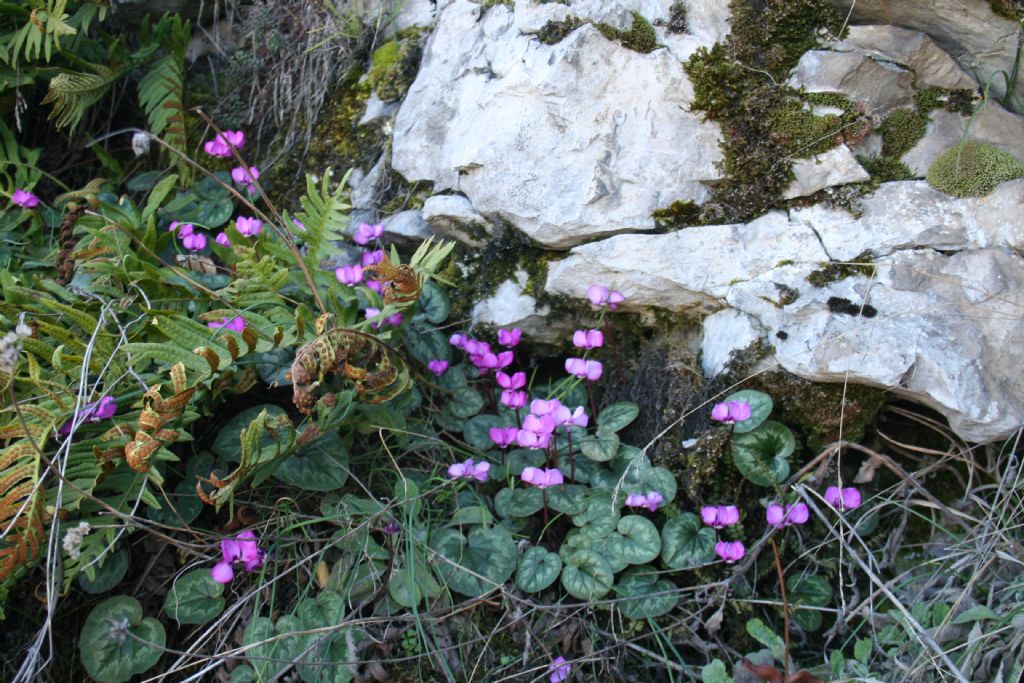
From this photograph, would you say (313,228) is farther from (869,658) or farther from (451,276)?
(869,658)

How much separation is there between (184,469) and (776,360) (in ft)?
5.67

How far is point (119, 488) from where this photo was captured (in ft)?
7.30

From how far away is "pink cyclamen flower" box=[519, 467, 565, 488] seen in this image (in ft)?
7.45

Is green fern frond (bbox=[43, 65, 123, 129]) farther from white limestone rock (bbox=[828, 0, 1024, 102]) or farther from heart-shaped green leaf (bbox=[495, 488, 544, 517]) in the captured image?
white limestone rock (bbox=[828, 0, 1024, 102])

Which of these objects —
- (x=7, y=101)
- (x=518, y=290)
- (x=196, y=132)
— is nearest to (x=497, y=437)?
(x=518, y=290)

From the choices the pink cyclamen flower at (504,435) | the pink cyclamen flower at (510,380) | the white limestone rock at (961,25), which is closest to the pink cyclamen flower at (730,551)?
the pink cyclamen flower at (504,435)

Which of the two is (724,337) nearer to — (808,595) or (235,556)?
(808,595)

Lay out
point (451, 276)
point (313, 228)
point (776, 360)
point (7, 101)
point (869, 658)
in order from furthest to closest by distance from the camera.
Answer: point (7, 101), point (451, 276), point (313, 228), point (776, 360), point (869, 658)

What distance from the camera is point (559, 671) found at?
211cm

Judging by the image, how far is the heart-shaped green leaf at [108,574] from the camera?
226 centimetres

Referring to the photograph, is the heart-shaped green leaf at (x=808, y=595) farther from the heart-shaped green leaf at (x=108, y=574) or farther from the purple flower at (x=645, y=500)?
the heart-shaped green leaf at (x=108, y=574)

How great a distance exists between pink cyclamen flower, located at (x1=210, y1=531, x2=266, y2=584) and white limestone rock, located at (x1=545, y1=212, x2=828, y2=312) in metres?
1.20

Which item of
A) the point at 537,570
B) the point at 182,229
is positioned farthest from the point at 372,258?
the point at 537,570

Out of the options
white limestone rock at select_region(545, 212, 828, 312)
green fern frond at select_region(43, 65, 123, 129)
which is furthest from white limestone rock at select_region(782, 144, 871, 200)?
green fern frond at select_region(43, 65, 123, 129)
